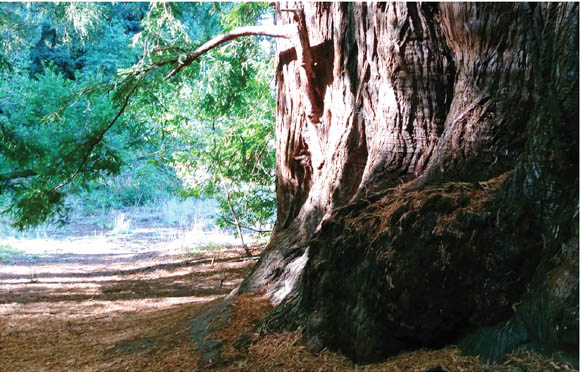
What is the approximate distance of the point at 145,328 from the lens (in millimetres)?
4809

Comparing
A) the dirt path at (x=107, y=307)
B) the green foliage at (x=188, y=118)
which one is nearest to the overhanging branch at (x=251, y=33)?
the green foliage at (x=188, y=118)

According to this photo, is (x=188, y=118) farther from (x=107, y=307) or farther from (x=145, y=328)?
(x=145, y=328)

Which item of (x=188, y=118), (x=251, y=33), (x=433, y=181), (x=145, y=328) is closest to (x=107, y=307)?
(x=145, y=328)

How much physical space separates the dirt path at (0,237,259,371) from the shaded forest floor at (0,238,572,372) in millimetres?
13

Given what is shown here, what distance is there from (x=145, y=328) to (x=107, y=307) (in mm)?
2058

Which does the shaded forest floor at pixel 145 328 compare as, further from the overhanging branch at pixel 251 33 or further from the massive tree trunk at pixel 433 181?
the overhanging branch at pixel 251 33

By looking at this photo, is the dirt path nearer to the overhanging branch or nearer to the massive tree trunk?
the massive tree trunk

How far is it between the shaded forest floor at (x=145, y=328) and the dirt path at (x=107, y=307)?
0.01 m

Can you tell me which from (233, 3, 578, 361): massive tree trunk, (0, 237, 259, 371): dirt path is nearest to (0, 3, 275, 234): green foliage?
(0, 237, 259, 371): dirt path

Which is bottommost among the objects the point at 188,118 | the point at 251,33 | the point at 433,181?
the point at 433,181

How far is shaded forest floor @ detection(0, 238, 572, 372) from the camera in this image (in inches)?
120

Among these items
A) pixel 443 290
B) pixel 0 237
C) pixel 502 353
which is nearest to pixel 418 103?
pixel 443 290

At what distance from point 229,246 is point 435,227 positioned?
10357mm

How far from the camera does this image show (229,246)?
12.9 m
